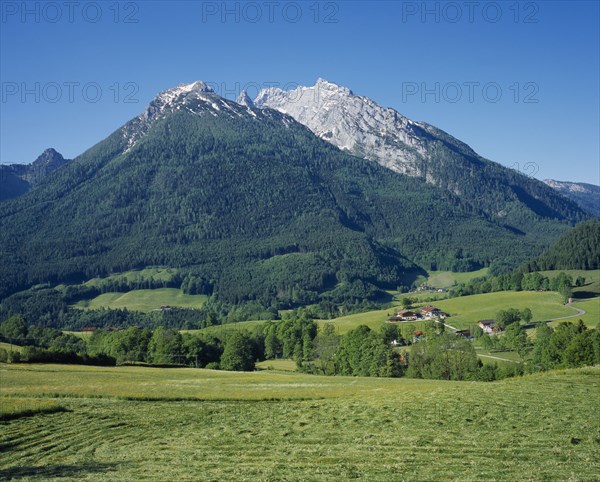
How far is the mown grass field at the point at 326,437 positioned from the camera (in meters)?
26.5

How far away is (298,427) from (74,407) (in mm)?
21014

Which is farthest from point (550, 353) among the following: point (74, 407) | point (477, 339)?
point (74, 407)

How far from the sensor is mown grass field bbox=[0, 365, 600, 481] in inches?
1044

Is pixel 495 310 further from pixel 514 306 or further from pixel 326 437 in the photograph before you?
pixel 326 437

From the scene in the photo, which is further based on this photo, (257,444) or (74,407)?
(74,407)

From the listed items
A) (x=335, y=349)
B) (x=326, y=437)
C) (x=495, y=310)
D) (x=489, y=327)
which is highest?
(x=495, y=310)

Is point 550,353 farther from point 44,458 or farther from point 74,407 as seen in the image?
point 44,458

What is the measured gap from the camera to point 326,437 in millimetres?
33375

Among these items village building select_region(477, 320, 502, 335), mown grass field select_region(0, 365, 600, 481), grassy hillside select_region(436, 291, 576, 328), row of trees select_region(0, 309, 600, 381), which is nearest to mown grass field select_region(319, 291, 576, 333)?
grassy hillside select_region(436, 291, 576, 328)

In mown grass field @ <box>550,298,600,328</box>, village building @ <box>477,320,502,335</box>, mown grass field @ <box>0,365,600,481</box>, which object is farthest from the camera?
village building @ <box>477,320,502,335</box>

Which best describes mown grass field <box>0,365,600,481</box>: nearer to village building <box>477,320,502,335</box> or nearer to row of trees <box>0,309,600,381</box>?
row of trees <box>0,309,600,381</box>

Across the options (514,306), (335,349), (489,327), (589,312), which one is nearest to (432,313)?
(514,306)

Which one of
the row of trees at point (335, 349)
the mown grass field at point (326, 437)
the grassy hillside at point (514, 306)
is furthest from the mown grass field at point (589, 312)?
the mown grass field at point (326, 437)

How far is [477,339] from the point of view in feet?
488
